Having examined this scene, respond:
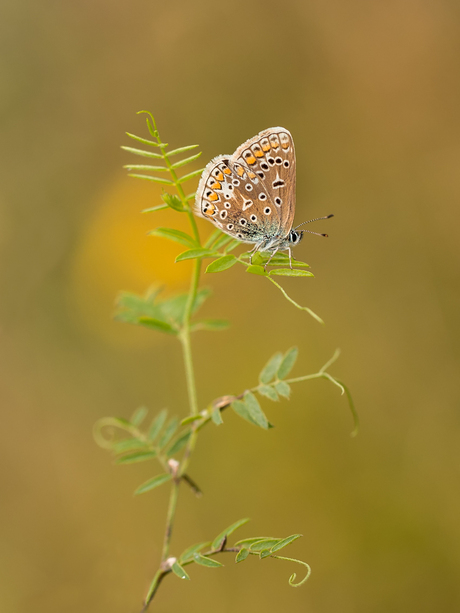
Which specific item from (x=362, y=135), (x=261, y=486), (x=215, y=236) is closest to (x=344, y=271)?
(x=362, y=135)

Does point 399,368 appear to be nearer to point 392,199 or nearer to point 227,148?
point 392,199

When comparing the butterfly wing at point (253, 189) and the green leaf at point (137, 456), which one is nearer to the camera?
the butterfly wing at point (253, 189)

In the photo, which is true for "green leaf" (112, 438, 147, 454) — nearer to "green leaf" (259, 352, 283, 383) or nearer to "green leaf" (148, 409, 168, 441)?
"green leaf" (148, 409, 168, 441)

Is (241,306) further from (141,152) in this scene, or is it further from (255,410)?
(141,152)

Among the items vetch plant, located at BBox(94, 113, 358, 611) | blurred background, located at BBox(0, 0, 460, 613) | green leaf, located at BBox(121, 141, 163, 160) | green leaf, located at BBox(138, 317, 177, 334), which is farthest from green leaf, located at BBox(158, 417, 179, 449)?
blurred background, located at BBox(0, 0, 460, 613)

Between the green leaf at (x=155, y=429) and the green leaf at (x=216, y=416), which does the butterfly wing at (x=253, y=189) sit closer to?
the green leaf at (x=216, y=416)

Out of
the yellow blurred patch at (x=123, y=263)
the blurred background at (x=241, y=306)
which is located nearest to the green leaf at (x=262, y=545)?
the blurred background at (x=241, y=306)

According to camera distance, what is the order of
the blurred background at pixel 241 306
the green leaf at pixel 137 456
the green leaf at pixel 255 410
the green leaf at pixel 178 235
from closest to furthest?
the green leaf at pixel 255 410 → the green leaf at pixel 178 235 → the green leaf at pixel 137 456 → the blurred background at pixel 241 306
